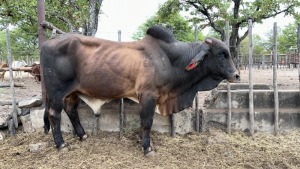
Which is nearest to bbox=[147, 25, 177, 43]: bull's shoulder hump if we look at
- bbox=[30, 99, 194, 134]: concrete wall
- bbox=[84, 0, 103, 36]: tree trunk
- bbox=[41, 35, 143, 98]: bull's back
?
bbox=[41, 35, 143, 98]: bull's back

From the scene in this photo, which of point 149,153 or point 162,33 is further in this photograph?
point 162,33

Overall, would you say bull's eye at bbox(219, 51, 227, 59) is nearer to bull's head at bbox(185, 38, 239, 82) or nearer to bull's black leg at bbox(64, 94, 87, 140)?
bull's head at bbox(185, 38, 239, 82)

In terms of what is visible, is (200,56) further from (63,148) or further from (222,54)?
(63,148)

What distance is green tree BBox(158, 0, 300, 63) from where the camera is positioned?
13.1 meters

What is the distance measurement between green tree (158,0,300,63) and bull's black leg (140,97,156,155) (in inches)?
344

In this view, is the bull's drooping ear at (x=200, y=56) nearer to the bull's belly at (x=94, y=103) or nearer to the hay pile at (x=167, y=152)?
the hay pile at (x=167, y=152)

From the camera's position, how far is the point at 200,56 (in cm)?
→ 439

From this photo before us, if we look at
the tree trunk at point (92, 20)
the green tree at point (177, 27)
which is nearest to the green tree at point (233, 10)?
the green tree at point (177, 27)

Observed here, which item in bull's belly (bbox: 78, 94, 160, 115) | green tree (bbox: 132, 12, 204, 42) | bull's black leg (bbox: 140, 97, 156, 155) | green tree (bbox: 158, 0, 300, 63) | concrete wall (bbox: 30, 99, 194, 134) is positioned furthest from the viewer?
green tree (bbox: 158, 0, 300, 63)

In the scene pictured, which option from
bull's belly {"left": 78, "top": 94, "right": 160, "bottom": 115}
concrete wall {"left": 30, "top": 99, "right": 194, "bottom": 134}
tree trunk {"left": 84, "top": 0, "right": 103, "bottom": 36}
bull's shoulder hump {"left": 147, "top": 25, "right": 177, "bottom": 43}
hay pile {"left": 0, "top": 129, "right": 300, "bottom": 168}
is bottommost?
hay pile {"left": 0, "top": 129, "right": 300, "bottom": 168}

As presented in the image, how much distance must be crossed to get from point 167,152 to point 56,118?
5.61 feet

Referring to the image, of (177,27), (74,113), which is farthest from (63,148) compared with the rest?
(177,27)

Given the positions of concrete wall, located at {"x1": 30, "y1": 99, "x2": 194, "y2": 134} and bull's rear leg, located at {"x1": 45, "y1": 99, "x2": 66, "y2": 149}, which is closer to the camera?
bull's rear leg, located at {"x1": 45, "y1": 99, "x2": 66, "y2": 149}

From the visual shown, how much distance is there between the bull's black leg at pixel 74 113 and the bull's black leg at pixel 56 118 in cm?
27
